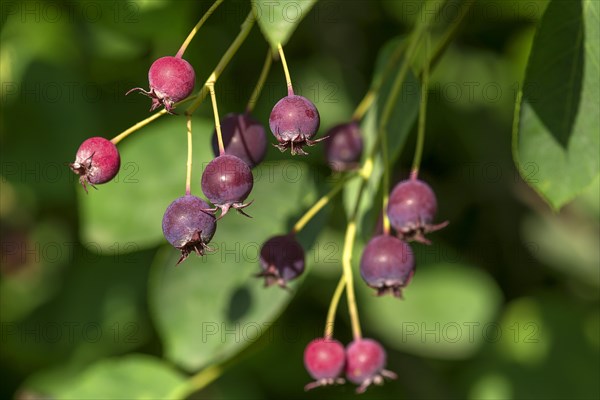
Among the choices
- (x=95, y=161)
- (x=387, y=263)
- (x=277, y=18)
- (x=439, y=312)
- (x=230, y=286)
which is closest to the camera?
(x=277, y=18)

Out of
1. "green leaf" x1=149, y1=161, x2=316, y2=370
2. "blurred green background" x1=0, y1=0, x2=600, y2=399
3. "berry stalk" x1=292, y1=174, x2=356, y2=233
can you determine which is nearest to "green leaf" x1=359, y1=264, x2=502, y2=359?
"blurred green background" x1=0, y1=0, x2=600, y2=399

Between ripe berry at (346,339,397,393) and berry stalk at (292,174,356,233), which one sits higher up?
berry stalk at (292,174,356,233)

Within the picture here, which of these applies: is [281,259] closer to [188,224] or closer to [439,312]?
[188,224]

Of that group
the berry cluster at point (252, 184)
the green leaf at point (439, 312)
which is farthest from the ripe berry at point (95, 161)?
the green leaf at point (439, 312)

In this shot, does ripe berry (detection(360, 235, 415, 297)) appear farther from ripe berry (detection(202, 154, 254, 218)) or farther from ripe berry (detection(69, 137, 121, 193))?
ripe berry (detection(69, 137, 121, 193))

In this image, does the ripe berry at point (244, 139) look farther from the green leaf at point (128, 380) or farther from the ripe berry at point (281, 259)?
the green leaf at point (128, 380)

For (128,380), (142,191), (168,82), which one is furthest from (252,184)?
(128,380)
